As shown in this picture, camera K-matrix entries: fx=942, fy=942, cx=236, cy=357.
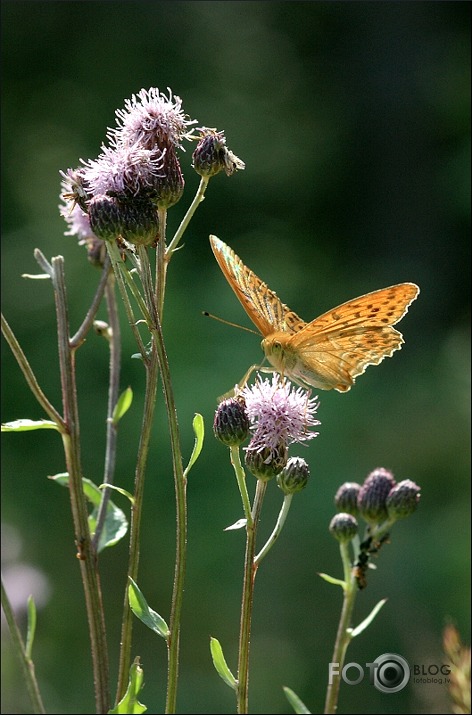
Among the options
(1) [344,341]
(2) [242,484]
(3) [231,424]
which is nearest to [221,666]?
(2) [242,484]

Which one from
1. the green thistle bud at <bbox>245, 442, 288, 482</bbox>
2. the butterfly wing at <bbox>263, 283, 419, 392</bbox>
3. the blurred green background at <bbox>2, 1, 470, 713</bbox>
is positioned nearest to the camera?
the green thistle bud at <bbox>245, 442, 288, 482</bbox>

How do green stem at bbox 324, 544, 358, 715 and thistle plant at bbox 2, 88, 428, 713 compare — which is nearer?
thistle plant at bbox 2, 88, 428, 713

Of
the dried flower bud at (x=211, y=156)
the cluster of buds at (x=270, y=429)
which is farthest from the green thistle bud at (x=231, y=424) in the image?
the dried flower bud at (x=211, y=156)

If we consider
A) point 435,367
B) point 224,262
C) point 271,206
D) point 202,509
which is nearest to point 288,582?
point 202,509

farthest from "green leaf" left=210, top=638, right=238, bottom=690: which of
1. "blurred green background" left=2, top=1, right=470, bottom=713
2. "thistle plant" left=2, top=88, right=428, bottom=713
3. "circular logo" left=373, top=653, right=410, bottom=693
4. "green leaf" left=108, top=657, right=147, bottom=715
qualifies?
"blurred green background" left=2, top=1, right=470, bottom=713

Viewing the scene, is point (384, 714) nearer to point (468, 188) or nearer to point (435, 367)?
point (435, 367)

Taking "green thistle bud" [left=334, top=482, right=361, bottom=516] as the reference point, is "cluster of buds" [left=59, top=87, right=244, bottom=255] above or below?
above

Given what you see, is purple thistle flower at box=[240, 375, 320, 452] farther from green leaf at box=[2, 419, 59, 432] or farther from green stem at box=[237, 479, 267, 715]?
green leaf at box=[2, 419, 59, 432]
